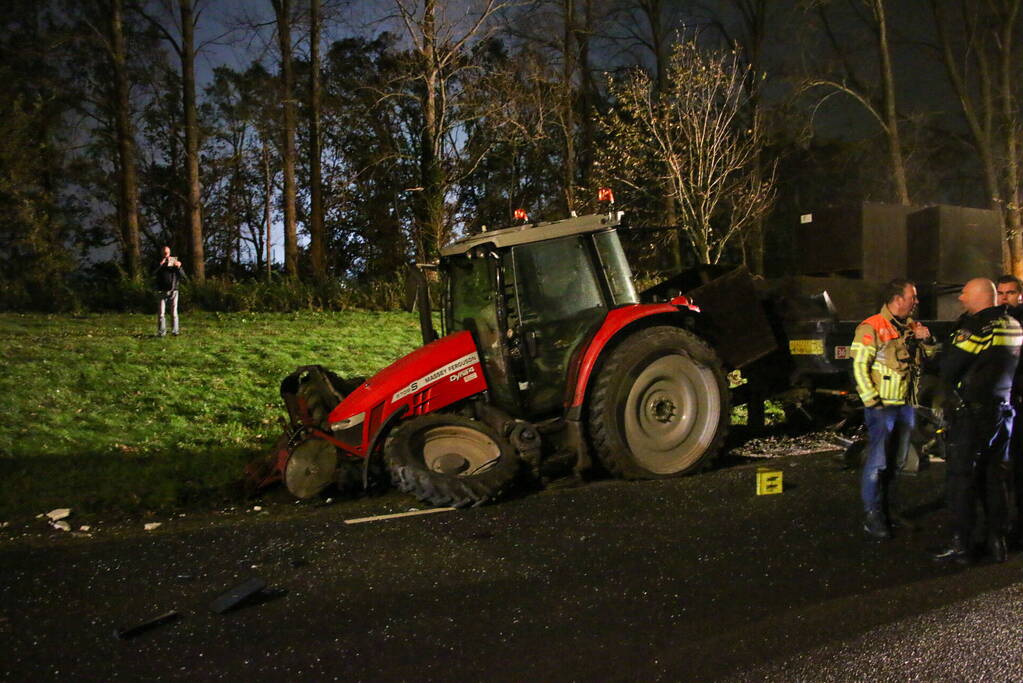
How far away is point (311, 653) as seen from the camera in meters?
4.14

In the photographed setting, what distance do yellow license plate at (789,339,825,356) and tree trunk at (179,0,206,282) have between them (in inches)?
760

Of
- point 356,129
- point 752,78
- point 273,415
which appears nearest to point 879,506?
point 273,415

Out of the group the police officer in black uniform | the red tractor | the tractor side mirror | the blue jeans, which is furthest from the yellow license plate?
the tractor side mirror

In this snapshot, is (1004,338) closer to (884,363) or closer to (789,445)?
(884,363)

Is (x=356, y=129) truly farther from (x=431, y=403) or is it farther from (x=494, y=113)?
(x=431, y=403)

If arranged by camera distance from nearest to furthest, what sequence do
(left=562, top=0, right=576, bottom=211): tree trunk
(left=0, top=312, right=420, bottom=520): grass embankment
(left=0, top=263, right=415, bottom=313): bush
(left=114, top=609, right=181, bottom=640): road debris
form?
1. (left=114, top=609, right=181, bottom=640): road debris
2. (left=0, top=312, right=420, bottom=520): grass embankment
3. (left=0, top=263, right=415, bottom=313): bush
4. (left=562, top=0, right=576, bottom=211): tree trunk

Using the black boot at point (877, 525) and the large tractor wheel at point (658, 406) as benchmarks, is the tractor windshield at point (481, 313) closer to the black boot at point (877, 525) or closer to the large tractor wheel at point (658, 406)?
the large tractor wheel at point (658, 406)

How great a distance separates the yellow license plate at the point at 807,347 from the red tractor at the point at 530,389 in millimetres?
1221

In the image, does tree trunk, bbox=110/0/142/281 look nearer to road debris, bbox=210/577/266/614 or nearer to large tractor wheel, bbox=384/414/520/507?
large tractor wheel, bbox=384/414/520/507

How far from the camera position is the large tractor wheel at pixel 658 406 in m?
7.40

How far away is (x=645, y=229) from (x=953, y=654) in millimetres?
4315

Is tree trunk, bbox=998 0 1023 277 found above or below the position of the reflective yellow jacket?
above

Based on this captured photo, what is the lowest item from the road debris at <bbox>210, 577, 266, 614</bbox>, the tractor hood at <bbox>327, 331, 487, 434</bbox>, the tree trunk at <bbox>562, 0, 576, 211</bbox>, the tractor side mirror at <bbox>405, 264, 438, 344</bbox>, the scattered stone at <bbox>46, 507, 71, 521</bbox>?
the road debris at <bbox>210, 577, 266, 614</bbox>

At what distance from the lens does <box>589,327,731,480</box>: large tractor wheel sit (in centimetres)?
740
